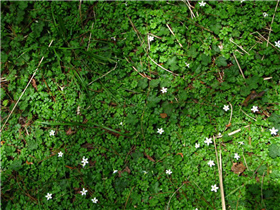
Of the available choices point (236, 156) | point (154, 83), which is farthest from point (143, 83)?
point (236, 156)

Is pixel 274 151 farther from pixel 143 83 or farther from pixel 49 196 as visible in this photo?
pixel 49 196

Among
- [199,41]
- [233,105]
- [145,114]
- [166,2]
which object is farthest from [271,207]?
[166,2]

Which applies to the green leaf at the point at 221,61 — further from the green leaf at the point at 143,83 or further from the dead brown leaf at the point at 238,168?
the dead brown leaf at the point at 238,168

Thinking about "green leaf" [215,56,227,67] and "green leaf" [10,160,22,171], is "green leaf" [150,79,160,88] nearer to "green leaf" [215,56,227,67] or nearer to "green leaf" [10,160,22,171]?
"green leaf" [215,56,227,67]

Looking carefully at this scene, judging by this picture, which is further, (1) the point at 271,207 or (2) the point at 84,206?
(2) the point at 84,206

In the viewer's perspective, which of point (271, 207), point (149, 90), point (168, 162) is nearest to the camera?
point (271, 207)

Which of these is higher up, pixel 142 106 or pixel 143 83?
pixel 143 83

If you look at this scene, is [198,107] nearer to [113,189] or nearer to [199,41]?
[199,41]
